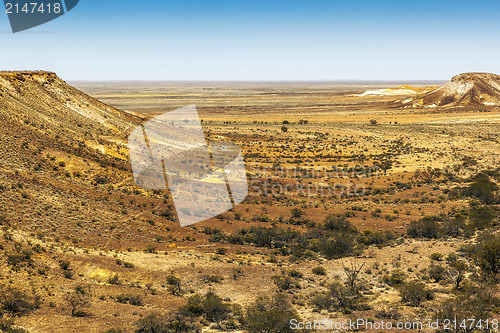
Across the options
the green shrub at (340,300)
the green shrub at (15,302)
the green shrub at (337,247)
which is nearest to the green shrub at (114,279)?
the green shrub at (15,302)

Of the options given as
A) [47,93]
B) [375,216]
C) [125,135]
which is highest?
[47,93]

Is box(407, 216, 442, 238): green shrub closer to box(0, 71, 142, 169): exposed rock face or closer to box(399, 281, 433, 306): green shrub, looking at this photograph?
box(399, 281, 433, 306): green shrub

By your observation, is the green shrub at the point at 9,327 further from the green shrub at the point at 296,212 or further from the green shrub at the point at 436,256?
the green shrub at the point at 296,212

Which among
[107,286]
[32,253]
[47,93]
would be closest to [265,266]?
[107,286]

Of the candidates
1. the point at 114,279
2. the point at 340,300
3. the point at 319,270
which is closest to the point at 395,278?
the point at 319,270

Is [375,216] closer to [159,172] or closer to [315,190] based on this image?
[315,190]

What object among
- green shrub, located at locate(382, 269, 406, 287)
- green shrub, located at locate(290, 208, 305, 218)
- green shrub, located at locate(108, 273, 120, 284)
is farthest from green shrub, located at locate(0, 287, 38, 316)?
green shrub, located at locate(290, 208, 305, 218)
